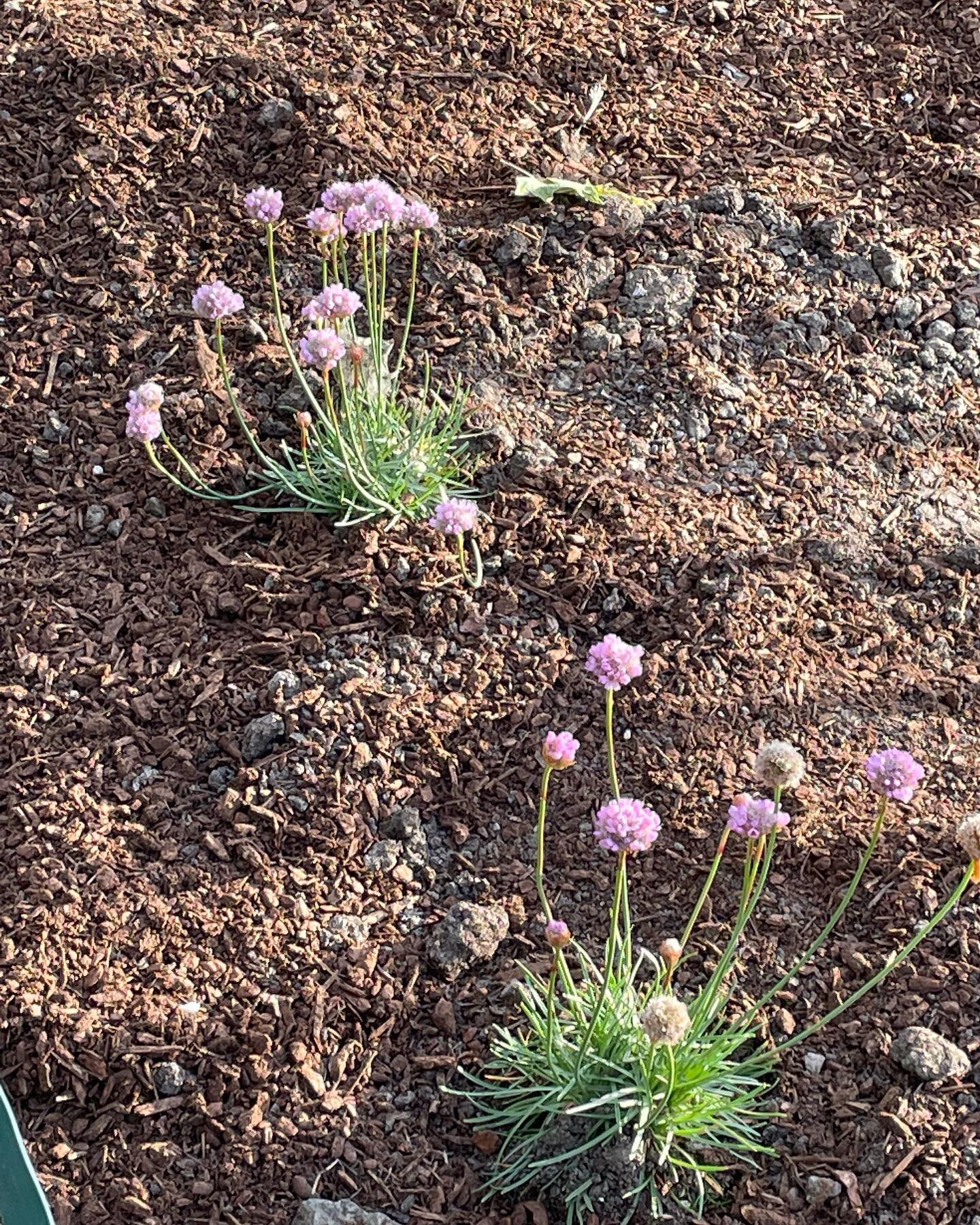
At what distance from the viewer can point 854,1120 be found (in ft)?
7.96

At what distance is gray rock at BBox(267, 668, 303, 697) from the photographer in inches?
116

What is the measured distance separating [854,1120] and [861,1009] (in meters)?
0.21

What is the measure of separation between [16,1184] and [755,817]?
1.25 m

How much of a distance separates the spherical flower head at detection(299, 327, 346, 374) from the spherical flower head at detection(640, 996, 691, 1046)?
57.9 inches

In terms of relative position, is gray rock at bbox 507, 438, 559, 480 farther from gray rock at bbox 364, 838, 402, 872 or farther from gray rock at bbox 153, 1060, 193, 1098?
gray rock at bbox 153, 1060, 193, 1098

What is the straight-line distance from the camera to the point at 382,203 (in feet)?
9.77

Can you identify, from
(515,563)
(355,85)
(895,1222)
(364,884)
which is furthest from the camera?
(355,85)

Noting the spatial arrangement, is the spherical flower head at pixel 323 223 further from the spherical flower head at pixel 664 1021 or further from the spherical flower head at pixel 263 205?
the spherical flower head at pixel 664 1021

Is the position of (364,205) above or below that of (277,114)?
above

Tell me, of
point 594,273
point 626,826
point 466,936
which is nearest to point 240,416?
point 594,273

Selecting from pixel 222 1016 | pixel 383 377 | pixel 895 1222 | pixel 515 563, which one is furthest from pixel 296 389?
pixel 895 1222

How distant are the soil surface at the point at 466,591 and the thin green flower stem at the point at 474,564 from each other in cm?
4

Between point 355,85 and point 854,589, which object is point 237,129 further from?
point 854,589

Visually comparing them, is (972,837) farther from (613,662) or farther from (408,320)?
(408,320)
